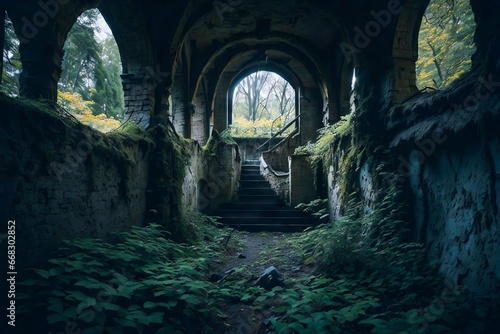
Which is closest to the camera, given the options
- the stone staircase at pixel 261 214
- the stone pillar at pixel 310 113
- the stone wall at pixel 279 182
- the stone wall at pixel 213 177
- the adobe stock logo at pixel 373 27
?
the adobe stock logo at pixel 373 27

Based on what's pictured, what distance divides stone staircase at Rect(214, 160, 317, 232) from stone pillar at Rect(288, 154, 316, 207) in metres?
0.51

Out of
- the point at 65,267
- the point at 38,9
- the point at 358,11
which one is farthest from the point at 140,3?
the point at 65,267

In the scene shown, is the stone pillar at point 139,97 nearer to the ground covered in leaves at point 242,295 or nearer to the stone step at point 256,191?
the ground covered in leaves at point 242,295

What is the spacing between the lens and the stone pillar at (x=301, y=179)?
9.98 metres

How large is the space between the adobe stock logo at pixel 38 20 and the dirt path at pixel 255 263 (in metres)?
4.87

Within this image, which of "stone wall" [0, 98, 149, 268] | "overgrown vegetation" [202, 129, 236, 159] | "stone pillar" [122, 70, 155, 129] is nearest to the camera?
"stone wall" [0, 98, 149, 268]

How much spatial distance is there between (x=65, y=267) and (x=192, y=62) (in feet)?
33.5

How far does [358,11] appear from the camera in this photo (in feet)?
23.7

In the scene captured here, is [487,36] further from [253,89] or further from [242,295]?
[253,89]

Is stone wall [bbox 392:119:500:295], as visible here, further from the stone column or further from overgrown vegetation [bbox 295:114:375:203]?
the stone column

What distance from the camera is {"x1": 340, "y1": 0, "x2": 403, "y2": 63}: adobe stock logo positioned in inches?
258

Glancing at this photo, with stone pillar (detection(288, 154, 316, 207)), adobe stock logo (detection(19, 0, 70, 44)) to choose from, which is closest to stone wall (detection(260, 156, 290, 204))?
stone pillar (detection(288, 154, 316, 207))

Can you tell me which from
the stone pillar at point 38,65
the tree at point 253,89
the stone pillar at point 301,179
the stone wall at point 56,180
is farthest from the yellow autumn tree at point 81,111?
the tree at point 253,89

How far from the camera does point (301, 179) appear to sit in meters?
10.0
